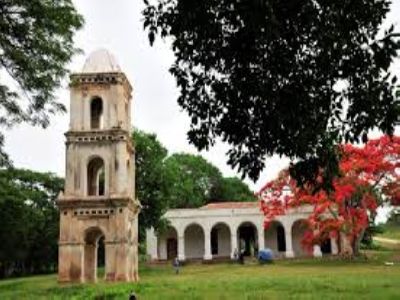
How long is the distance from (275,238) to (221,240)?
13.1 feet

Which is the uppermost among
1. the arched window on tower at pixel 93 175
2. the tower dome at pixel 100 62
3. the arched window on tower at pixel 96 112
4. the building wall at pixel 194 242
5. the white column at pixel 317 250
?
the tower dome at pixel 100 62

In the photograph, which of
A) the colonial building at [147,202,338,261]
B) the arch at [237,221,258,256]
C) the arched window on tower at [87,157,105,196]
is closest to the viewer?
the arched window on tower at [87,157,105,196]

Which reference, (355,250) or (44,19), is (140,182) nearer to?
(355,250)

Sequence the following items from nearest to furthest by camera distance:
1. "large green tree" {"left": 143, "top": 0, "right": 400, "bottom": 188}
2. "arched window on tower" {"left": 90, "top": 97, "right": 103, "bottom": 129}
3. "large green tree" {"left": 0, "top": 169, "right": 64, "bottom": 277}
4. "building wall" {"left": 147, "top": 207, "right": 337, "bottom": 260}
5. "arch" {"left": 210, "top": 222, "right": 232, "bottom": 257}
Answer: "large green tree" {"left": 143, "top": 0, "right": 400, "bottom": 188} < "arched window on tower" {"left": 90, "top": 97, "right": 103, "bottom": 129} < "large green tree" {"left": 0, "top": 169, "right": 64, "bottom": 277} < "building wall" {"left": 147, "top": 207, "right": 337, "bottom": 260} < "arch" {"left": 210, "top": 222, "right": 232, "bottom": 257}

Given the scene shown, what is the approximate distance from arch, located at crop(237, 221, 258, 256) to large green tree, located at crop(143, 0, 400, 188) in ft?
142

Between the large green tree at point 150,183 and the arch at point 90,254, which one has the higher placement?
the large green tree at point 150,183

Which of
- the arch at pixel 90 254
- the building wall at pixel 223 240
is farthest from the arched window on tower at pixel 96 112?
the building wall at pixel 223 240

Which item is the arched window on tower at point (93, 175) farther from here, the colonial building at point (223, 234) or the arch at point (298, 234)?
A: the arch at point (298, 234)

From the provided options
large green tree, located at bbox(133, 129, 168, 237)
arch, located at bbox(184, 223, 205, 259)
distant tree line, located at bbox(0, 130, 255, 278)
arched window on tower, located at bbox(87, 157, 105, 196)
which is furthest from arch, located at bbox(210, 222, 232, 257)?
arched window on tower, located at bbox(87, 157, 105, 196)

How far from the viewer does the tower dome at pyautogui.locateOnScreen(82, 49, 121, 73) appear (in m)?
31.7

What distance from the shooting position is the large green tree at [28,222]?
147ft

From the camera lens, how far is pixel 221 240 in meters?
51.7

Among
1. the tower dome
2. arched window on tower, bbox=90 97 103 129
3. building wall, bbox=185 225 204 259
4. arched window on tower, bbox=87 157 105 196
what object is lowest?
building wall, bbox=185 225 204 259

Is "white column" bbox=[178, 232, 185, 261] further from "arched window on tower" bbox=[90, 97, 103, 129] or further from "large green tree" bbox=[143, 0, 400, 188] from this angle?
"large green tree" bbox=[143, 0, 400, 188]
